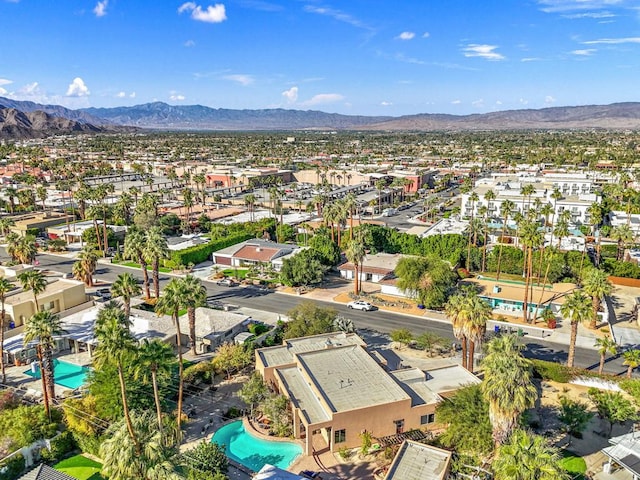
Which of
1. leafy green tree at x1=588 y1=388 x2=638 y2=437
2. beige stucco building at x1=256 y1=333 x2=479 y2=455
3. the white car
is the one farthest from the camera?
the white car

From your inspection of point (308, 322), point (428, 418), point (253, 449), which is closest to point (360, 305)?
point (308, 322)

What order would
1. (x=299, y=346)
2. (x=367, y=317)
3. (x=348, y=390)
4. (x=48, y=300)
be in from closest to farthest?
(x=348, y=390)
(x=299, y=346)
(x=48, y=300)
(x=367, y=317)

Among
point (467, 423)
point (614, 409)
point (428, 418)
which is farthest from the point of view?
point (428, 418)

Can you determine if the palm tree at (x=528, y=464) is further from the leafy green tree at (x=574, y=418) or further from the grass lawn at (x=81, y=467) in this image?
the grass lawn at (x=81, y=467)

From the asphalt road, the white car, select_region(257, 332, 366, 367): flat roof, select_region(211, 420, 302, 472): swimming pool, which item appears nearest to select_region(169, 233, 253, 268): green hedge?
the asphalt road

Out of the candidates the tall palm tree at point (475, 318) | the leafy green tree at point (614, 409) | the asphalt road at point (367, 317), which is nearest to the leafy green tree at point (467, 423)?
the tall palm tree at point (475, 318)

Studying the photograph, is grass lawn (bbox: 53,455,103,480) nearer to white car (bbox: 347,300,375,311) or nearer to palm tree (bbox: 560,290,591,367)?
white car (bbox: 347,300,375,311)

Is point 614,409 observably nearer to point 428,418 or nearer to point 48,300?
point 428,418

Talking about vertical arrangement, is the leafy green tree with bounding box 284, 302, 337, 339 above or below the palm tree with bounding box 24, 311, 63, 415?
below
